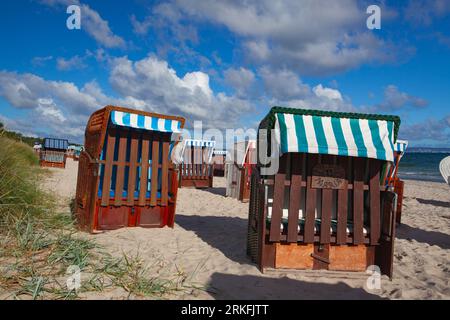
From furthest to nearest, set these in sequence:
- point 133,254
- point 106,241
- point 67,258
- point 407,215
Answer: point 407,215 → point 106,241 → point 133,254 → point 67,258

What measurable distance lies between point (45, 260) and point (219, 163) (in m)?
23.9

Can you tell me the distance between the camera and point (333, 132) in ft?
14.0

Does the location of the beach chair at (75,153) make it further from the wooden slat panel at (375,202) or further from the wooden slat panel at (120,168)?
the wooden slat panel at (375,202)

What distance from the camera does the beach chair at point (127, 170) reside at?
Result: 19.2 feet

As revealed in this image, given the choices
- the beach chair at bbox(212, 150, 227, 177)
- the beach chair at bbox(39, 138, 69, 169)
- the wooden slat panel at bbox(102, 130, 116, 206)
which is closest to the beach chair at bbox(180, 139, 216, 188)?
the beach chair at bbox(212, 150, 227, 177)

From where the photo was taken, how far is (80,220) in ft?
20.2

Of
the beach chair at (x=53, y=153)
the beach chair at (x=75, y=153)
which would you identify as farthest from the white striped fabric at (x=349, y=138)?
the beach chair at (x=75, y=153)

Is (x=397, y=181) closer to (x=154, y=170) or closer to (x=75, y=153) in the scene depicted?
(x=154, y=170)

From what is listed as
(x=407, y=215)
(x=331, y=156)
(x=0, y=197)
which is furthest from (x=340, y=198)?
(x=407, y=215)

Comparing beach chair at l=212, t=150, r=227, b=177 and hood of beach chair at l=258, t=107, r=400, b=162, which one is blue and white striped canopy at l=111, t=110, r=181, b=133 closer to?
hood of beach chair at l=258, t=107, r=400, b=162
